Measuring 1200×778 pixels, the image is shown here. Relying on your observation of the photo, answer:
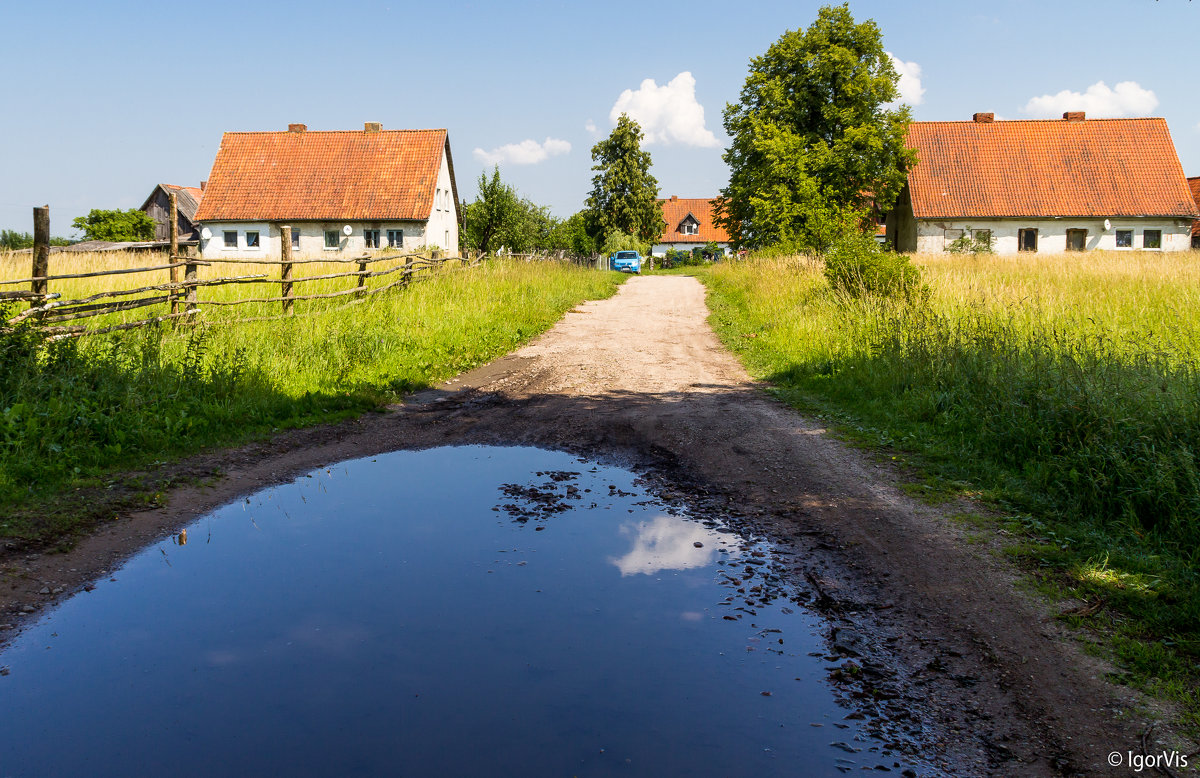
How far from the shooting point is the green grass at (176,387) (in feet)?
19.1

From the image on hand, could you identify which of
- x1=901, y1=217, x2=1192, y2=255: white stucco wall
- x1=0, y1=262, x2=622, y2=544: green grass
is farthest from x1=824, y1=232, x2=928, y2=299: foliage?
x1=901, y1=217, x2=1192, y2=255: white stucco wall

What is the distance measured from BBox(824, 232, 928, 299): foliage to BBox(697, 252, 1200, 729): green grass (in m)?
0.58

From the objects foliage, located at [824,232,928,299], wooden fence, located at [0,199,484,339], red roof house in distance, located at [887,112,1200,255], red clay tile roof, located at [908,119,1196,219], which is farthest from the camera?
red clay tile roof, located at [908,119,1196,219]

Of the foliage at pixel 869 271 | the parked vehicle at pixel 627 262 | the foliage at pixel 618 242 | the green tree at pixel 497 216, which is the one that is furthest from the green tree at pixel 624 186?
the foliage at pixel 869 271

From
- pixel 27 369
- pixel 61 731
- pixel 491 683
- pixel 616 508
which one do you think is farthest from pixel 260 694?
pixel 27 369

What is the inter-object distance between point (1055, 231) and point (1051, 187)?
2.35 metres

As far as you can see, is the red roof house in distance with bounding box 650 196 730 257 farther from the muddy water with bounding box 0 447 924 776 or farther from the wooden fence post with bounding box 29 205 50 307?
the muddy water with bounding box 0 447 924 776

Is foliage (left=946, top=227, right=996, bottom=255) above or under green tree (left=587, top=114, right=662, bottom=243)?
under

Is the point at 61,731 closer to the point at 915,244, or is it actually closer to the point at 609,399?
the point at 609,399

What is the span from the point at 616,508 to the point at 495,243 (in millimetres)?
38372

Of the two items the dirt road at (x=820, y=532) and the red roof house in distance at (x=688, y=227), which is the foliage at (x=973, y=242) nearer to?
the dirt road at (x=820, y=532)

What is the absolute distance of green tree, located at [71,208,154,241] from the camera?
60.7 metres

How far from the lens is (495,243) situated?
42531mm

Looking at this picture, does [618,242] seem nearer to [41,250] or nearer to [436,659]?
[41,250]
